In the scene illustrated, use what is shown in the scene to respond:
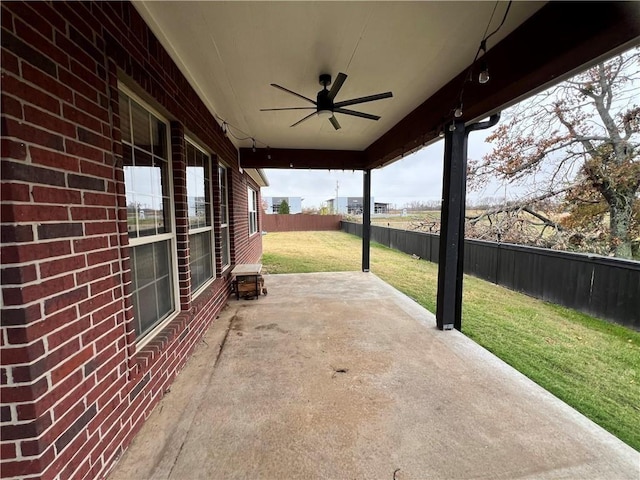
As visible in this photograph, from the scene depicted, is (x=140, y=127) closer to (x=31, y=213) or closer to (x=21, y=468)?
(x=31, y=213)

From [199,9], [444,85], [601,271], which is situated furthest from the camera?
[601,271]

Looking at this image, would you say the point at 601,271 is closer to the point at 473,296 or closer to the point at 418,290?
the point at 473,296

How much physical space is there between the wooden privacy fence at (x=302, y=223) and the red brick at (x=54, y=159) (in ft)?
72.0

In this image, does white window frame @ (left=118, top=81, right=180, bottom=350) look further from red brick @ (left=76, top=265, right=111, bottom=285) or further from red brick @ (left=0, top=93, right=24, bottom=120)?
red brick @ (left=0, top=93, right=24, bottom=120)

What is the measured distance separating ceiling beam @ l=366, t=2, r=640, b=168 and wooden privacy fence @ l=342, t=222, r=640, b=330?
3335mm

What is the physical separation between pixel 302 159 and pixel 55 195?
5088 mm

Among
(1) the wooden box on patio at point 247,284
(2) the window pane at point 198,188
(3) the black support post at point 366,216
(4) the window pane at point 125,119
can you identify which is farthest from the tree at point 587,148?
(4) the window pane at point 125,119

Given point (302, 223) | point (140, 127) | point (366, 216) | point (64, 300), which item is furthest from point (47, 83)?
point (302, 223)

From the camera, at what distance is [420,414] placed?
6.55 ft

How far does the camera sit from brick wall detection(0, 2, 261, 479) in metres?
1.04

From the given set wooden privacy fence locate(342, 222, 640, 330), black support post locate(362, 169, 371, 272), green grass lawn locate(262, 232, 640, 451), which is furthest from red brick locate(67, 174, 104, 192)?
wooden privacy fence locate(342, 222, 640, 330)

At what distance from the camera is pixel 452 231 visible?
3441mm

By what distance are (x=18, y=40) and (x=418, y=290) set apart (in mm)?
5864

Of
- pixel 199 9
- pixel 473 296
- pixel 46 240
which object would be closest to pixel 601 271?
pixel 473 296
